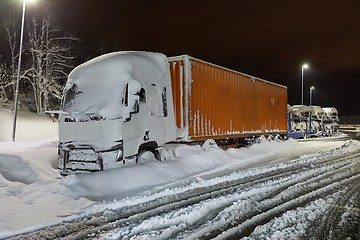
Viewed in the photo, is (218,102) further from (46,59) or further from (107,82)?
(46,59)

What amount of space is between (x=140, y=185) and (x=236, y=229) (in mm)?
3955

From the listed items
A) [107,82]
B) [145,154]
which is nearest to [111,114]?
[107,82]

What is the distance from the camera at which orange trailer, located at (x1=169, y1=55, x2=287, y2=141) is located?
1219 cm

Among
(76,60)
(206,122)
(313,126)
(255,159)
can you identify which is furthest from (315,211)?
(76,60)

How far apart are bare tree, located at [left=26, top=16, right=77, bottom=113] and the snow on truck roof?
22.2 metres

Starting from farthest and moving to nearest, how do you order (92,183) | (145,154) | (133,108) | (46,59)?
(46,59)
(145,154)
(133,108)
(92,183)

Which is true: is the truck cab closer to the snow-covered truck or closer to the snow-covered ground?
the snow-covered truck

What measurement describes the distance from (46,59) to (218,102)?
21873 millimetres

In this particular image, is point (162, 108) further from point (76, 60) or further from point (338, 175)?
point (76, 60)

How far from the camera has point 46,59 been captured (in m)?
30.8

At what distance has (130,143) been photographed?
8852 mm

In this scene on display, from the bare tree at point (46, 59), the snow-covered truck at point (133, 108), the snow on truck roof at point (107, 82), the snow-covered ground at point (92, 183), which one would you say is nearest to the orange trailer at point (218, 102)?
the snow-covered truck at point (133, 108)

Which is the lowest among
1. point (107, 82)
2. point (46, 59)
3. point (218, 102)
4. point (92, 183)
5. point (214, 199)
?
point (214, 199)

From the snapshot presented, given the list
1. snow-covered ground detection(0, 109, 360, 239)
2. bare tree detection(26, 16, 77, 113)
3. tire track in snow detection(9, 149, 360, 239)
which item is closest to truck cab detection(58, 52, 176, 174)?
snow-covered ground detection(0, 109, 360, 239)
